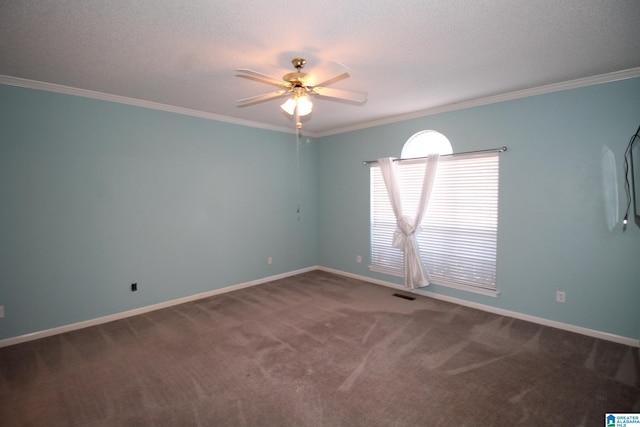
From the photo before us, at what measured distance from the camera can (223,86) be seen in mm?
3146

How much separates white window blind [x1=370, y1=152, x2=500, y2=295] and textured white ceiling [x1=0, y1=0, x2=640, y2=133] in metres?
1.02

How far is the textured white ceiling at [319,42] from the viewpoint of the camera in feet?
6.00

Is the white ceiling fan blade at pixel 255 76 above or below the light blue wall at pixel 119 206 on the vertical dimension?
above

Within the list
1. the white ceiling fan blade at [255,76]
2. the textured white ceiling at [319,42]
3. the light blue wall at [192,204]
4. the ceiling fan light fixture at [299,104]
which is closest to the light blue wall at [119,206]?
the light blue wall at [192,204]

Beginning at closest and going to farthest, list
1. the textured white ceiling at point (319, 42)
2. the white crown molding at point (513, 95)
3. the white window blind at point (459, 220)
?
the textured white ceiling at point (319, 42) → the white crown molding at point (513, 95) → the white window blind at point (459, 220)

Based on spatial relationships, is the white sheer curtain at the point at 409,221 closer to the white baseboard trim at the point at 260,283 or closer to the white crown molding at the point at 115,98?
the white baseboard trim at the point at 260,283

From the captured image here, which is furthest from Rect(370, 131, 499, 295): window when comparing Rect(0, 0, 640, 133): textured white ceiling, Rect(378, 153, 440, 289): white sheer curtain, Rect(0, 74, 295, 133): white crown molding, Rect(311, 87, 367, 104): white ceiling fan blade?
Rect(0, 74, 295, 133): white crown molding

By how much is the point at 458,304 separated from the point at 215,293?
340cm

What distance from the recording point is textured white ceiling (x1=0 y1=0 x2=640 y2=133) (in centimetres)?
183

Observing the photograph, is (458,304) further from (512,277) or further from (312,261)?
(312,261)

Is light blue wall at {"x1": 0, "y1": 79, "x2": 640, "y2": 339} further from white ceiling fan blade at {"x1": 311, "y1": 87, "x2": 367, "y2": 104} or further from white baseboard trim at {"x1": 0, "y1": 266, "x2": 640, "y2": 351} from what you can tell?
white ceiling fan blade at {"x1": 311, "y1": 87, "x2": 367, "y2": 104}

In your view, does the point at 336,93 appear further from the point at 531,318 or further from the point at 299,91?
the point at 531,318

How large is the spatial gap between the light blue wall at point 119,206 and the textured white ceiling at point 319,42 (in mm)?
494

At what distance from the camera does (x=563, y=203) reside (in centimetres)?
318
